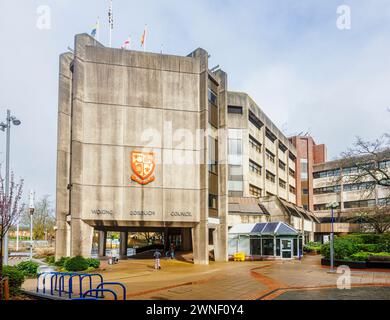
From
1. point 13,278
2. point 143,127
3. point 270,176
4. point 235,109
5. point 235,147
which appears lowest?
point 13,278

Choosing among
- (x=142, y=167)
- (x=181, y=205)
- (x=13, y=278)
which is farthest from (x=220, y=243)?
(x=13, y=278)

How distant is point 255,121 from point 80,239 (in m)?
32.4

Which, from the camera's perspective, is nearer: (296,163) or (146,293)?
(146,293)

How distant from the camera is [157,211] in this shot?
33.0m

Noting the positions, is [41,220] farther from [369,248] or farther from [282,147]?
[369,248]

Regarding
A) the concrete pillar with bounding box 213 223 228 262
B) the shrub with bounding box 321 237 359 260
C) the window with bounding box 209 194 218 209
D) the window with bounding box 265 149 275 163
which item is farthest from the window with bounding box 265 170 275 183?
the shrub with bounding box 321 237 359 260

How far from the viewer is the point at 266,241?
126ft

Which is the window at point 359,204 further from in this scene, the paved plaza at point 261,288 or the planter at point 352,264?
the paved plaza at point 261,288

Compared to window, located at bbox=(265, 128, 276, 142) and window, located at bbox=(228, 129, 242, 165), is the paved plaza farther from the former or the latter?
window, located at bbox=(265, 128, 276, 142)

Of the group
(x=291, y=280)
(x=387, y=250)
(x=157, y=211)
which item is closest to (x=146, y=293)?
(x=291, y=280)

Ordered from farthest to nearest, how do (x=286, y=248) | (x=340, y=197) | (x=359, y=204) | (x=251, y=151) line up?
(x=340, y=197) < (x=359, y=204) < (x=251, y=151) < (x=286, y=248)

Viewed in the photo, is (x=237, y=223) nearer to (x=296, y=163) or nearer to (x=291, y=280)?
(x=291, y=280)
